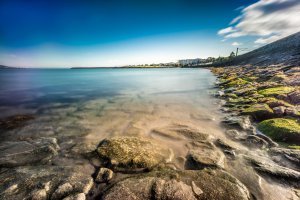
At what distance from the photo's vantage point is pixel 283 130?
20.6 feet

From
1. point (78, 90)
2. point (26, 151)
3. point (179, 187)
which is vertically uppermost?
point (179, 187)

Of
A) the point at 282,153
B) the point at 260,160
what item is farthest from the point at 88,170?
the point at 282,153

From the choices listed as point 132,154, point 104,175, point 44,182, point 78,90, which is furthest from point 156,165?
point 78,90

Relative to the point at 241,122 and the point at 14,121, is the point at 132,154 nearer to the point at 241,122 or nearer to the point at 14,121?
the point at 241,122

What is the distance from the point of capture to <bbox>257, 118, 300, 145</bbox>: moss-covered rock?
5.94 meters

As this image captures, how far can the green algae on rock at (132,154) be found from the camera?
4727mm

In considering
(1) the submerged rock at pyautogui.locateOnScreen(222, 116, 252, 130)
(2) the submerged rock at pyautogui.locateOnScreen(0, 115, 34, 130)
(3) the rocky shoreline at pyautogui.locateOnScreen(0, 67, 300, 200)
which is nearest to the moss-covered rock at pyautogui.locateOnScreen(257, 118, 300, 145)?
(3) the rocky shoreline at pyautogui.locateOnScreen(0, 67, 300, 200)

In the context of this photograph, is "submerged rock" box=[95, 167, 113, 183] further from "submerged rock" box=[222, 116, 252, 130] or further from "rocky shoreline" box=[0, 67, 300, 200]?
"submerged rock" box=[222, 116, 252, 130]

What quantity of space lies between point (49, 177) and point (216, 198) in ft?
14.5

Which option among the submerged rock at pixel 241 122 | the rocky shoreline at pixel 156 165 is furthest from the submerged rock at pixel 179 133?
the submerged rock at pixel 241 122

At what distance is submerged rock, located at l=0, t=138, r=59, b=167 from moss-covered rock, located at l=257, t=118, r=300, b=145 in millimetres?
9153

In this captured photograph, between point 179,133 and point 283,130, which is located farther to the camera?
point 179,133

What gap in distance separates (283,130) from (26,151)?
10.4 metres

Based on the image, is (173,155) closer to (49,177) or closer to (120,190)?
(120,190)
